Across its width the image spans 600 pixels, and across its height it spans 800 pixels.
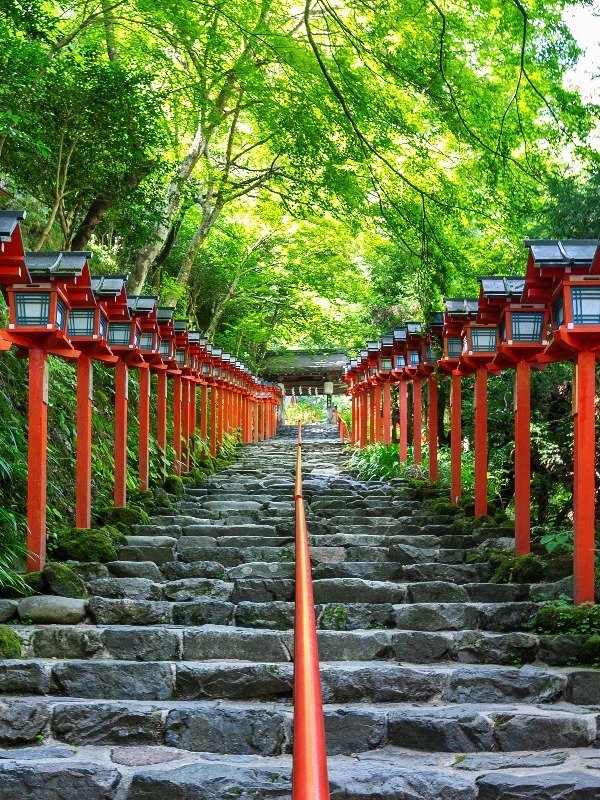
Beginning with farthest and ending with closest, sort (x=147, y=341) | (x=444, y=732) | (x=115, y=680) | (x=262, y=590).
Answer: (x=147, y=341)
(x=262, y=590)
(x=115, y=680)
(x=444, y=732)

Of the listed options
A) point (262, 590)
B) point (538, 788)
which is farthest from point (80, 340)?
point (538, 788)

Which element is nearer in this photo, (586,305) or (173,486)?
(586,305)

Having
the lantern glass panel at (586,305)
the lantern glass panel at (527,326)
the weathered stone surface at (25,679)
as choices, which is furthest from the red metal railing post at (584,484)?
the weathered stone surface at (25,679)

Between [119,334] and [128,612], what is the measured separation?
4575 millimetres

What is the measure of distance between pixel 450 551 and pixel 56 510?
407 centimetres

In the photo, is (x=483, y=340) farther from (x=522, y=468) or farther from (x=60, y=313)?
(x=60, y=313)

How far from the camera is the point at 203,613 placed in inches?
291

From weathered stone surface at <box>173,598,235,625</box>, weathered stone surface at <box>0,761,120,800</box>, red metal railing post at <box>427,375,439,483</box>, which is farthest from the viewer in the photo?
red metal railing post at <box>427,375,439,483</box>

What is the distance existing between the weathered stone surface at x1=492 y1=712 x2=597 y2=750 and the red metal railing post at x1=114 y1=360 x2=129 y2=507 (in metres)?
6.23

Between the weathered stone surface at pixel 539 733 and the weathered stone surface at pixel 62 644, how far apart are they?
2930 millimetres


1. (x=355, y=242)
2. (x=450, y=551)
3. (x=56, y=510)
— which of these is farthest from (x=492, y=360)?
(x=355, y=242)

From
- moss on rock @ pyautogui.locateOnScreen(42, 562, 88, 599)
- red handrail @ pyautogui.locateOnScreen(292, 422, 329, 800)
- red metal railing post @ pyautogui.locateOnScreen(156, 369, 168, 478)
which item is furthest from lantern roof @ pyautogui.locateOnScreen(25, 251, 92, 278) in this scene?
red metal railing post @ pyautogui.locateOnScreen(156, 369, 168, 478)

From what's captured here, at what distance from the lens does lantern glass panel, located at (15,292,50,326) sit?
7824 mm

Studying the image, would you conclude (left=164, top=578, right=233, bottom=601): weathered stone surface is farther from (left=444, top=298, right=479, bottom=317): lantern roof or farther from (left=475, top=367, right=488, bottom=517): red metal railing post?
(left=444, top=298, right=479, bottom=317): lantern roof
